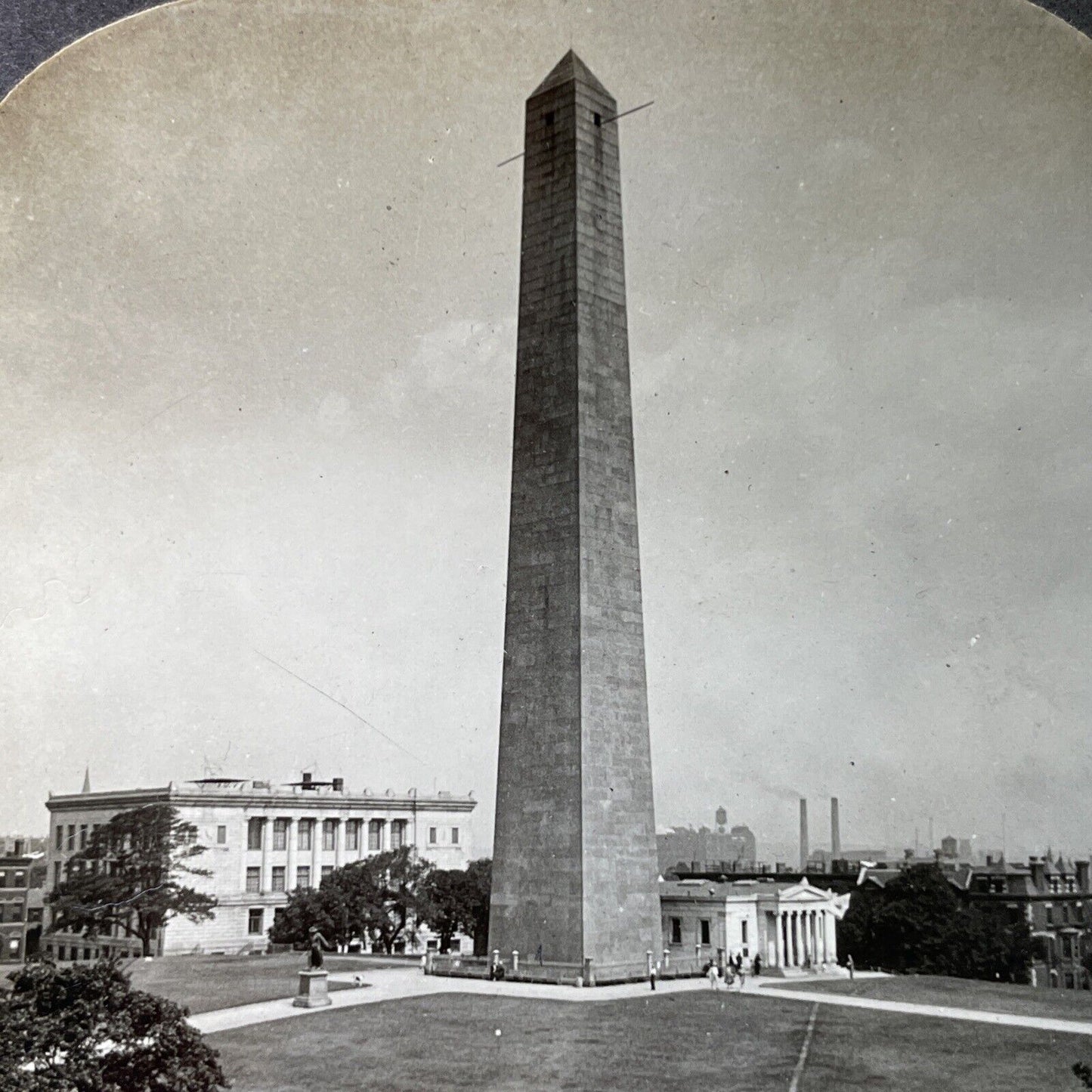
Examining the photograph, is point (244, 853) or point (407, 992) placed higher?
point (244, 853)

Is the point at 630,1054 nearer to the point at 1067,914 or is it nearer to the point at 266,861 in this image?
the point at 266,861


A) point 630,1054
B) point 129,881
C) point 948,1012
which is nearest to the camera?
point 630,1054

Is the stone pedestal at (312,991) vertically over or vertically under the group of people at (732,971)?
over

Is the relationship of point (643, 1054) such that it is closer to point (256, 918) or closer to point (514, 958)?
point (256, 918)

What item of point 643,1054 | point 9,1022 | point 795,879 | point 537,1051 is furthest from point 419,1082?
point 795,879

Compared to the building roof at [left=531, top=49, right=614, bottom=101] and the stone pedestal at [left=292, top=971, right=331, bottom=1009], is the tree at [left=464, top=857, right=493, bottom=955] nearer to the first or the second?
the stone pedestal at [left=292, top=971, right=331, bottom=1009]

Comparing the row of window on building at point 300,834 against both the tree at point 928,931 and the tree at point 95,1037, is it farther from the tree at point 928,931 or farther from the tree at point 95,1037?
the tree at point 928,931

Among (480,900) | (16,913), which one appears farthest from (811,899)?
(16,913)

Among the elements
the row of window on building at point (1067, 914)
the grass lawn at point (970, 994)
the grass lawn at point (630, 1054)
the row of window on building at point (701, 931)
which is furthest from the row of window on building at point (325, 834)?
the row of window on building at point (1067, 914)
